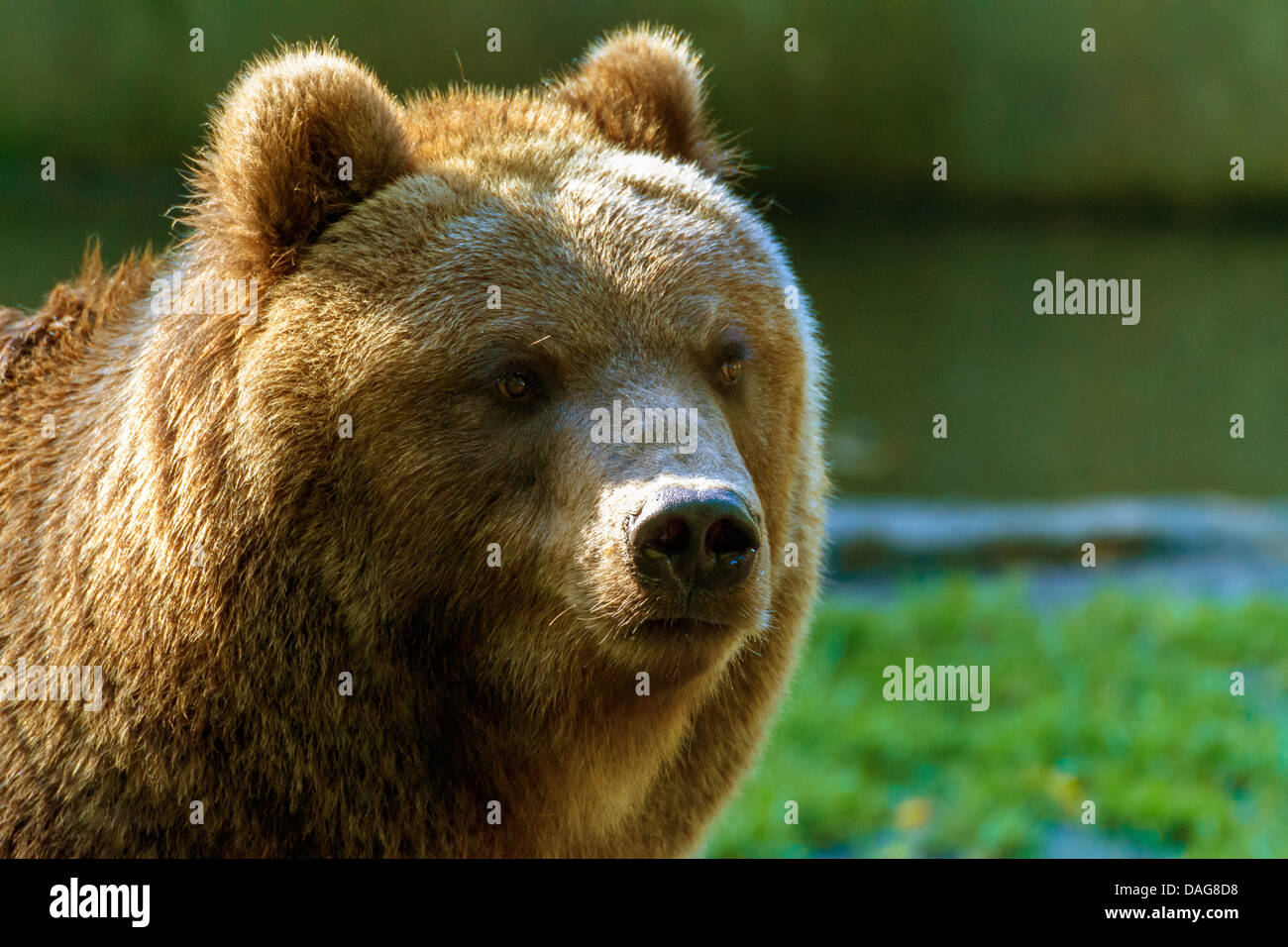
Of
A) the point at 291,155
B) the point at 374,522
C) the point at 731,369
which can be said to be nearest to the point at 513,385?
the point at 374,522

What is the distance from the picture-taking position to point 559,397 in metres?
3.13

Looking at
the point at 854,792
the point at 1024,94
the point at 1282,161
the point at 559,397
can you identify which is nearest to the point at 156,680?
the point at 559,397

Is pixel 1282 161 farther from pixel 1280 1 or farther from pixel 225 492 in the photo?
pixel 225 492

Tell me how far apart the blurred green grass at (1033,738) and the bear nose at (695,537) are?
9.66 feet

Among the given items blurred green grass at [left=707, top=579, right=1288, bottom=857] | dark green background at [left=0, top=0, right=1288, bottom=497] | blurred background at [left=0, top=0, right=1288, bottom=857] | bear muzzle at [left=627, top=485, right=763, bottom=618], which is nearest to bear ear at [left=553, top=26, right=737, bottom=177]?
bear muzzle at [left=627, top=485, right=763, bottom=618]

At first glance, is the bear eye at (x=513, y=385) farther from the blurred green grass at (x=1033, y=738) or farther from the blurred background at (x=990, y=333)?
the blurred background at (x=990, y=333)

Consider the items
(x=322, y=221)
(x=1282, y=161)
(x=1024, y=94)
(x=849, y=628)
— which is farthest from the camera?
(x=1024, y=94)

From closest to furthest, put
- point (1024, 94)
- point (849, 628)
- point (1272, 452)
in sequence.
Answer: point (849, 628)
point (1272, 452)
point (1024, 94)

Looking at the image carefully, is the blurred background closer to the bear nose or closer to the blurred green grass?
the blurred green grass

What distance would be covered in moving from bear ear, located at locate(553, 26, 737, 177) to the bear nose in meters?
1.37

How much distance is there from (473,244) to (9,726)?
4.90 feet

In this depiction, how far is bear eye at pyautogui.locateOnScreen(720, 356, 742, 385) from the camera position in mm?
3352

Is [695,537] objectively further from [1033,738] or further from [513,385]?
[1033,738]

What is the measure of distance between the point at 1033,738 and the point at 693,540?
5004 millimetres
